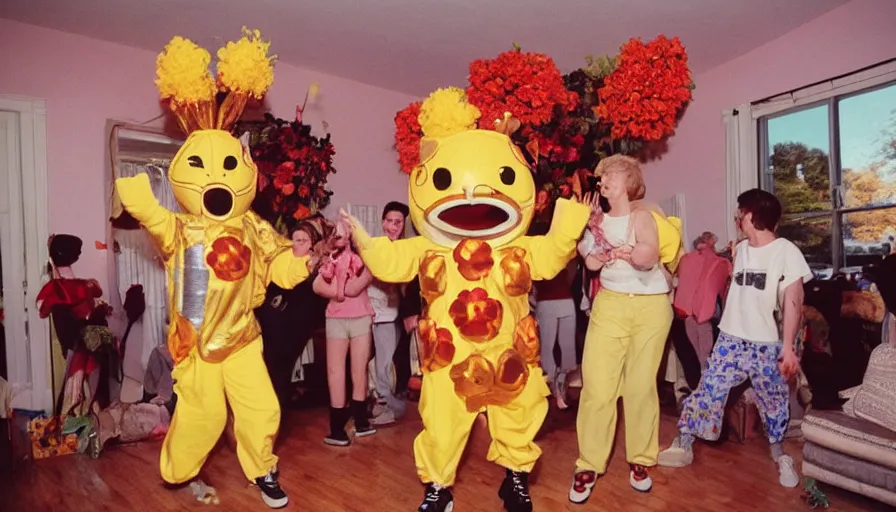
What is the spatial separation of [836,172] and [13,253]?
195 inches

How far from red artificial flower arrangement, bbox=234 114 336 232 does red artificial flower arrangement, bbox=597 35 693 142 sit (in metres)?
1.68

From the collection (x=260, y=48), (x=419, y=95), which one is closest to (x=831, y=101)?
(x=419, y=95)

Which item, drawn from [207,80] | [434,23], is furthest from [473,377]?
[434,23]

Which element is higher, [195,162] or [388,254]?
[195,162]

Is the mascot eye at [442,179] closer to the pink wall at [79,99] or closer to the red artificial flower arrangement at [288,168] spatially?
the red artificial flower arrangement at [288,168]

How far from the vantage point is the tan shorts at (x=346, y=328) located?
3391 mm

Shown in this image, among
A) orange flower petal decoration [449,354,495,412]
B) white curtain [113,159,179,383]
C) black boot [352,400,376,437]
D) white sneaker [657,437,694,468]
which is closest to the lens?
orange flower petal decoration [449,354,495,412]

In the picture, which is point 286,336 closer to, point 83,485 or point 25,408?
point 83,485

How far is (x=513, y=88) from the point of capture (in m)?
2.68

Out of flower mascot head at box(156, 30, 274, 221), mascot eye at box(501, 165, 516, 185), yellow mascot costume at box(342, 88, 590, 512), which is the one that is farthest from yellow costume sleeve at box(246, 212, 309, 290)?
mascot eye at box(501, 165, 516, 185)

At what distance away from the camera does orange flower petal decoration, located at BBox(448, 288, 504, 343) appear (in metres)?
2.30

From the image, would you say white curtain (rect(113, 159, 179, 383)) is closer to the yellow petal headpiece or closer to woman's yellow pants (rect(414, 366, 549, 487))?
the yellow petal headpiece

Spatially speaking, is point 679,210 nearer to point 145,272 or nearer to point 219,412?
point 219,412

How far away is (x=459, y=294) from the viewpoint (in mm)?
2359
